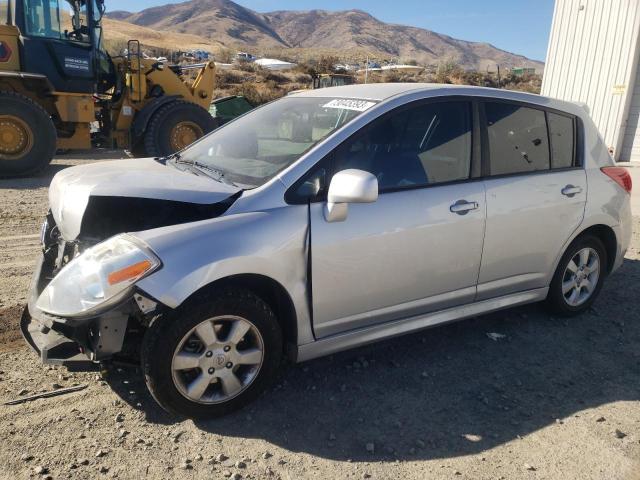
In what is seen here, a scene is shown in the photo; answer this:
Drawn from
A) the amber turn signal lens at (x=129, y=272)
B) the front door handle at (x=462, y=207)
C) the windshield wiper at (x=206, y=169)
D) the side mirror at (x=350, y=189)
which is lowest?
the amber turn signal lens at (x=129, y=272)

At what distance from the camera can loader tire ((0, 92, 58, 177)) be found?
962 centimetres

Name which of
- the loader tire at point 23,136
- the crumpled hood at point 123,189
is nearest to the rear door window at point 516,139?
the crumpled hood at point 123,189

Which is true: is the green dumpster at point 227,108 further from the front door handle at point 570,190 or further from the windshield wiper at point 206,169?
the front door handle at point 570,190

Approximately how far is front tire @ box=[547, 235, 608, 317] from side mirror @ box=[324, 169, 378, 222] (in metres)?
2.13

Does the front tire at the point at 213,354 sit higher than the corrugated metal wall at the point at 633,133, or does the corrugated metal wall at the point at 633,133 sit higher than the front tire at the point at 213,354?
the corrugated metal wall at the point at 633,133

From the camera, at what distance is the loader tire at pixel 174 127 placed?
36.0 ft

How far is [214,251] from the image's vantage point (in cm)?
279

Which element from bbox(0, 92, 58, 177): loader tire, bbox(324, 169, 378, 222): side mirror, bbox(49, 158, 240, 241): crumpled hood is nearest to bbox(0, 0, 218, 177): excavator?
bbox(0, 92, 58, 177): loader tire

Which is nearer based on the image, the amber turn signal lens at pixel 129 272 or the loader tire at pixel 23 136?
the amber turn signal lens at pixel 129 272

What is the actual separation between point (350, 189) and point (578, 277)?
8.26 feet

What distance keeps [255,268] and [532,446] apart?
171cm

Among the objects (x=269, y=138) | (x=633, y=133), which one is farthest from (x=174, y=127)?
(x=633, y=133)

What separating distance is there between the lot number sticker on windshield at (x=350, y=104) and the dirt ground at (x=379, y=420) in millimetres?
1617

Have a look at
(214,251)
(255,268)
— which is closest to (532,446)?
(255,268)
